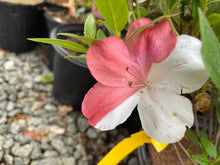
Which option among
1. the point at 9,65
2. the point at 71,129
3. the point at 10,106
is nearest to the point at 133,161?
the point at 71,129

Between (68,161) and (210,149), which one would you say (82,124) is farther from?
(210,149)

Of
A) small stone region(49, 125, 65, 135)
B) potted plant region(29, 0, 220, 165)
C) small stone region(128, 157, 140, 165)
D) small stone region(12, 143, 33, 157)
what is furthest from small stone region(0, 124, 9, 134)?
potted plant region(29, 0, 220, 165)

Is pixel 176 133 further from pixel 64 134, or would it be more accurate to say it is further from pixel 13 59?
pixel 13 59

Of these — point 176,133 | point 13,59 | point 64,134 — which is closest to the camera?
point 176,133

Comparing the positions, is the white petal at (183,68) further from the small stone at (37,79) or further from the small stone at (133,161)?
the small stone at (37,79)

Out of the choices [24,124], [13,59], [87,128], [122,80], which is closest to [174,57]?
[122,80]

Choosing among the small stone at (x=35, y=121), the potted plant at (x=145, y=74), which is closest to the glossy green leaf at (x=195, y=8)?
Answer: the potted plant at (x=145, y=74)
